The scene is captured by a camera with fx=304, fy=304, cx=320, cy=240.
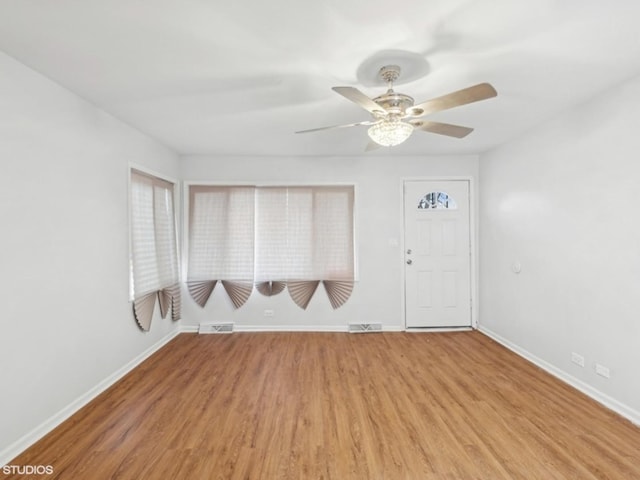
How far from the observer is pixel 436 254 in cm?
412

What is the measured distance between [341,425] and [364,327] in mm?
2020

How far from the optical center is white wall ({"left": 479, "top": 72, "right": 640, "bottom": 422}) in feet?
7.07

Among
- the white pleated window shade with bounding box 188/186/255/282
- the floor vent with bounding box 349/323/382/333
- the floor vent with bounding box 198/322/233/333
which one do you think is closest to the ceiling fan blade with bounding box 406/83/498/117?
the white pleated window shade with bounding box 188/186/255/282

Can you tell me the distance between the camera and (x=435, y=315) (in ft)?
13.5

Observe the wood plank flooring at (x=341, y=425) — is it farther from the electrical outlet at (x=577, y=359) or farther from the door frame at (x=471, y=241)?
the door frame at (x=471, y=241)

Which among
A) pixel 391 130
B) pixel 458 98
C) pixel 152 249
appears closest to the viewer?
→ pixel 458 98

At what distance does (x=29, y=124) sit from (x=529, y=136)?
418 cm

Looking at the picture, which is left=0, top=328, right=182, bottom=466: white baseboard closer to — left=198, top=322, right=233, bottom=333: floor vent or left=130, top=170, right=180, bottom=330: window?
left=130, top=170, right=180, bottom=330: window

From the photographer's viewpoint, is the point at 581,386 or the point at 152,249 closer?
the point at 581,386

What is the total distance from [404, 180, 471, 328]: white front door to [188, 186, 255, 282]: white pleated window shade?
2131 mm

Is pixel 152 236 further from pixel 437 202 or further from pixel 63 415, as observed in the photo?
pixel 437 202

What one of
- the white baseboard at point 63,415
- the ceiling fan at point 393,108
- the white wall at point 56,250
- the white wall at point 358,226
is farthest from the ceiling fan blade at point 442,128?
the white baseboard at point 63,415

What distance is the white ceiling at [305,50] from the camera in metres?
1.44

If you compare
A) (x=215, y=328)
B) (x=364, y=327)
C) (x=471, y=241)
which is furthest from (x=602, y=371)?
(x=215, y=328)
